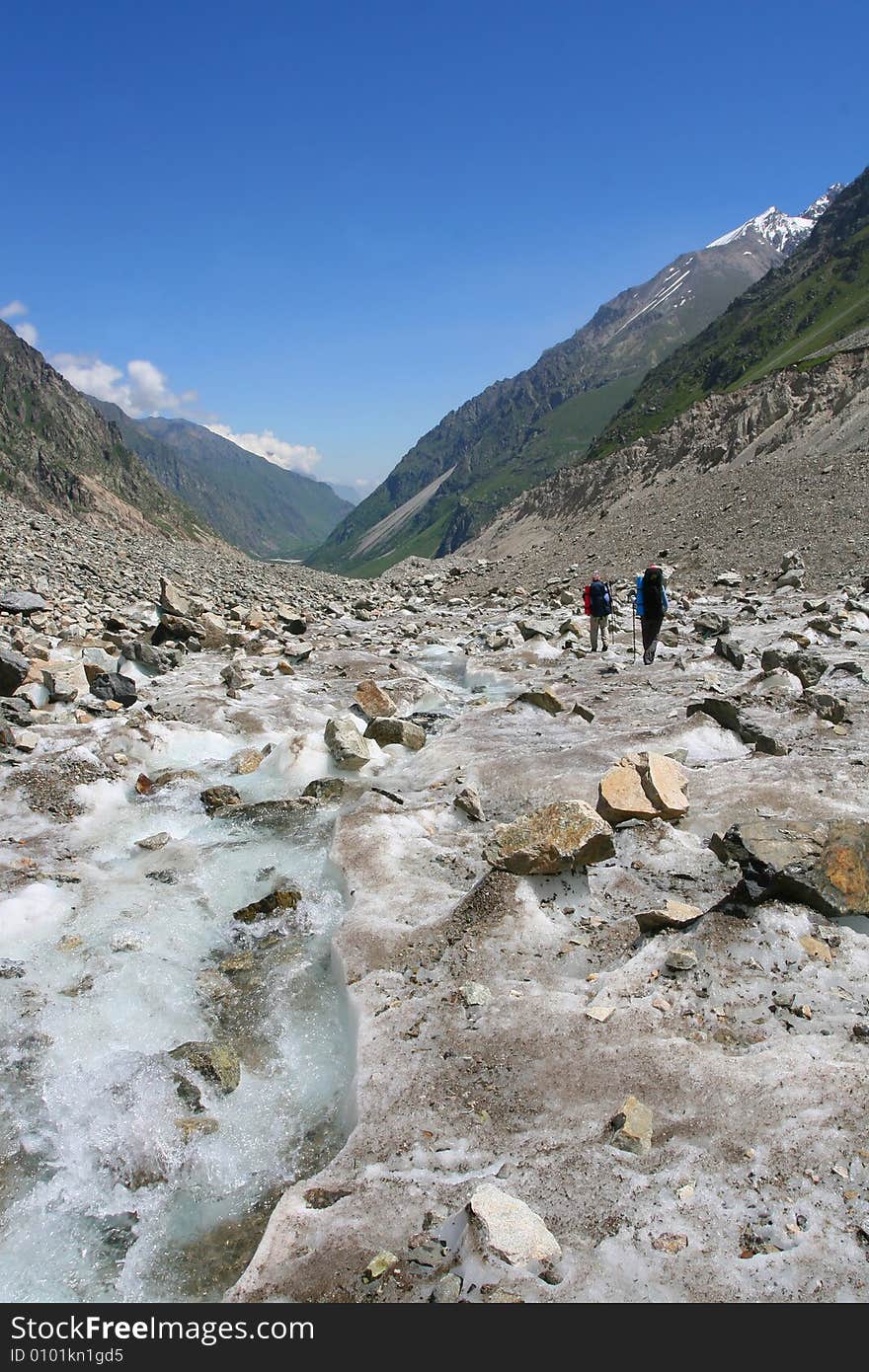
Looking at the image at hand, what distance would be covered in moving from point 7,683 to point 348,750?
8.17 metres

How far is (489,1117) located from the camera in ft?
19.0

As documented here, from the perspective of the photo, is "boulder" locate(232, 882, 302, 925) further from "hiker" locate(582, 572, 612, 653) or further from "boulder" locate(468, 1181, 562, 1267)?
"hiker" locate(582, 572, 612, 653)

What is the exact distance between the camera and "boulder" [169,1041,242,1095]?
6.71m

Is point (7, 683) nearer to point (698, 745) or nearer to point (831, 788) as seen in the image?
point (698, 745)

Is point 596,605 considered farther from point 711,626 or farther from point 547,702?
point 547,702

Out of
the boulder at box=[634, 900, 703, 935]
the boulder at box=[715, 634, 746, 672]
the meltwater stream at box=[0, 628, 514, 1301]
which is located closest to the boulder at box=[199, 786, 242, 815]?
the meltwater stream at box=[0, 628, 514, 1301]

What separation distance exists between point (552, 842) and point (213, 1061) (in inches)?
179

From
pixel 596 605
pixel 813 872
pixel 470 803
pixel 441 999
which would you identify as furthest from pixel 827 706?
pixel 441 999

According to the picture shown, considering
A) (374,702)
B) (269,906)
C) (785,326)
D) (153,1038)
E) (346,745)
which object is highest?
(785,326)

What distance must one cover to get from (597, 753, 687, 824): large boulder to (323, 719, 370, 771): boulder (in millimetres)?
5393

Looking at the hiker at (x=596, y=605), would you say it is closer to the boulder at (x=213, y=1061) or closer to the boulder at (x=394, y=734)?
the boulder at (x=394, y=734)

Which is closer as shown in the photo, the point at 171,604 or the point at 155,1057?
the point at 155,1057

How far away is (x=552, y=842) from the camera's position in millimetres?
9203
